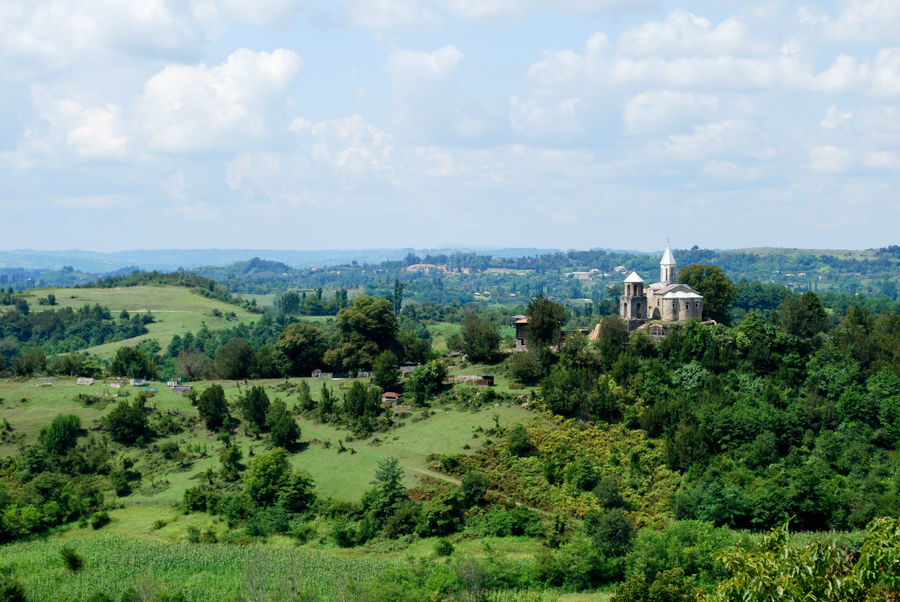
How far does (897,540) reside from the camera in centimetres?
1727

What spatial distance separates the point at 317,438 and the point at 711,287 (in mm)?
35956

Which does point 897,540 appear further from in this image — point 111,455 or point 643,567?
point 111,455

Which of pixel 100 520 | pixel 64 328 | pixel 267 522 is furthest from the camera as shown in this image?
pixel 64 328

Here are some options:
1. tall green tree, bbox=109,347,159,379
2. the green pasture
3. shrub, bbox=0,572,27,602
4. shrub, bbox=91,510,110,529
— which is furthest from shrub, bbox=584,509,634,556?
tall green tree, bbox=109,347,159,379

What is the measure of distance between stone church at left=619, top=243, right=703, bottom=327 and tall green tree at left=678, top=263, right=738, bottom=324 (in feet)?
5.42

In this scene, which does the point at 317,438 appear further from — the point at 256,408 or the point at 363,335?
the point at 363,335

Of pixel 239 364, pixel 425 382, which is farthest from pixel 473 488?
pixel 239 364

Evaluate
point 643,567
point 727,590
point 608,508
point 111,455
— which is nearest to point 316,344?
point 111,455

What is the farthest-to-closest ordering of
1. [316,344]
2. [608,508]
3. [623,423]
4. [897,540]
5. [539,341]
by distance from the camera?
1. [316,344]
2. [539,341]
3. [623,423]
4. [608,508]
5. [897,540]

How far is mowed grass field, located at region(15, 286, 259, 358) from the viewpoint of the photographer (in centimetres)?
12688

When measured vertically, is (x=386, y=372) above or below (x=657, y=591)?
above

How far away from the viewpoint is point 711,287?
68688mm

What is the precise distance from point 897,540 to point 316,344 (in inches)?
2292

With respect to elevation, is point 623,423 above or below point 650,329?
below
